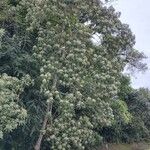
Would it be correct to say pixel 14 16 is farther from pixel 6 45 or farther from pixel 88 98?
pixel 88 98

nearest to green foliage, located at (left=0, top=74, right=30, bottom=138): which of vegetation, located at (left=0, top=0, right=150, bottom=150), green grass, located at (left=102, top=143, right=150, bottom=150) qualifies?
vegetation, located at (left=0, top=0, right=150, bottom=150)

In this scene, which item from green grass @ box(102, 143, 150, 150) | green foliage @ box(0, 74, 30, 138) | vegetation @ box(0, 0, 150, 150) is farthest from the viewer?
green grass @ box(102, 143, 150, 150)

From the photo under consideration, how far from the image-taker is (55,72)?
27.8 meters

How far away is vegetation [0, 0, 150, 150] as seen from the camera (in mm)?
27531

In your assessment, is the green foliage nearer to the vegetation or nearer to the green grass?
the vegetation

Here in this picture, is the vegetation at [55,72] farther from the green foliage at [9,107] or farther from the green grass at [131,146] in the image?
the green grass at [131,146]

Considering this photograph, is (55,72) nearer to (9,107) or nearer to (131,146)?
(9,107)

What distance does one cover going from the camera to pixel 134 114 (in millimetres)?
44844

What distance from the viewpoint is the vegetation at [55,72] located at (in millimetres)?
27531

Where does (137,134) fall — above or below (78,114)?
above

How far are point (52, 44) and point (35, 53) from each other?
101 cm

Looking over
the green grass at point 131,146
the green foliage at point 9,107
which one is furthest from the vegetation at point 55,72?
the green grass at point 131,146

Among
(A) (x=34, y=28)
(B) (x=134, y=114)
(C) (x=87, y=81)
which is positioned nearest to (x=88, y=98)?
(C) (x=87, y=81)

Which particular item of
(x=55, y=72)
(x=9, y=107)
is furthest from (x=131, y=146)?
(x=9, y=107)
